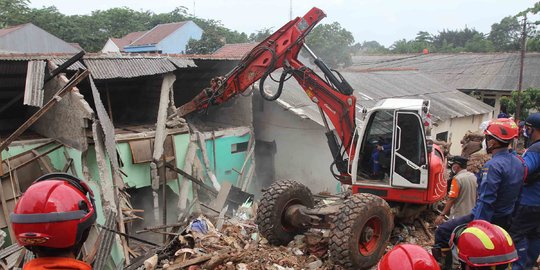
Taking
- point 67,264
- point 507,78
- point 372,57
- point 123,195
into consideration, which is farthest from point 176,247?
point 372,57

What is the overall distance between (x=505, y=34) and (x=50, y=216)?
47413 millimetres

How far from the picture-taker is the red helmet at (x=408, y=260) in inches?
76.1

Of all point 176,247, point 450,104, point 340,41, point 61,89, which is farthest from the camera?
point 340,41

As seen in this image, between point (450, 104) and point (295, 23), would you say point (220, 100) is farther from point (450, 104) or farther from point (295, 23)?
point (450, 104)

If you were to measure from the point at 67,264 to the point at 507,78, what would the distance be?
78.8 ft

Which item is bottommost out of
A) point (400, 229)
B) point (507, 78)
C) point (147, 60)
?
point (400, 229)

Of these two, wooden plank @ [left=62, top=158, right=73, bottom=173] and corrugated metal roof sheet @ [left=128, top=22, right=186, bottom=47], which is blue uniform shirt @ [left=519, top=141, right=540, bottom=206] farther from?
corrugated metal roof sheet @ [left=128, top=22, right=186, bottom=47]

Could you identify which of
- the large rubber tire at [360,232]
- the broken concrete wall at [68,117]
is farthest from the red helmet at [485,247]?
the broken concrete wall at [68,117]

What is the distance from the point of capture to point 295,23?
8305 mm

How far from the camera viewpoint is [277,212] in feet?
18.0

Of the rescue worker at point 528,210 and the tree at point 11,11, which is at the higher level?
the tree at point 11,11

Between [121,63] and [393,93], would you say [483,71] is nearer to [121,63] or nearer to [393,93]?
[393,93]

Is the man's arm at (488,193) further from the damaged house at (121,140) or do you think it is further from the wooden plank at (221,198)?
the wooden plank at (221,198)

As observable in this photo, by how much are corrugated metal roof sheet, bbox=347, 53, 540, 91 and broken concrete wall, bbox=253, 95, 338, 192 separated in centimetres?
985
